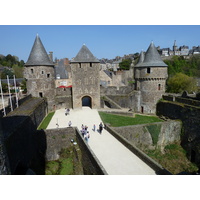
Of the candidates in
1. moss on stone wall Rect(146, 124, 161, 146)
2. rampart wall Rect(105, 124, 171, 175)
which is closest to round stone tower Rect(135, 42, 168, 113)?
moss on stone wall Rect(146, 124, 161, 146)

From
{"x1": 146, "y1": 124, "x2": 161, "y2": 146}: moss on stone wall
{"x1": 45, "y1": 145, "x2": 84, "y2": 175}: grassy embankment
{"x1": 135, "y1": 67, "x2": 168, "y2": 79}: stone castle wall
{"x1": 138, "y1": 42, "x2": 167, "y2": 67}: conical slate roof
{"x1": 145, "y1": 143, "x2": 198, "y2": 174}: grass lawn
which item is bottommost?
{"x1": 145, "y1": 143, "x2": 198, "y2": 174}: grass lawn

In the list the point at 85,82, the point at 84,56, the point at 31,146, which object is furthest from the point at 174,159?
the point at 84,56

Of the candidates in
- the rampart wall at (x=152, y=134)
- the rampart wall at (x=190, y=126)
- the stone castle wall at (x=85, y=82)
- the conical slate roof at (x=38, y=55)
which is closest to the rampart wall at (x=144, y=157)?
the rampart wall at (x=152, y=134)

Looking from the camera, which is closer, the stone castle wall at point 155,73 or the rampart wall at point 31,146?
the rampart wall at point 31,146

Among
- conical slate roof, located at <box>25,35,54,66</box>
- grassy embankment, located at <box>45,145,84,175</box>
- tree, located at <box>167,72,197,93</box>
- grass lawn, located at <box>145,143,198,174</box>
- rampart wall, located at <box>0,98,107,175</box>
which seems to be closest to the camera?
rampart wall, located at <box>0,98,107,175</box>

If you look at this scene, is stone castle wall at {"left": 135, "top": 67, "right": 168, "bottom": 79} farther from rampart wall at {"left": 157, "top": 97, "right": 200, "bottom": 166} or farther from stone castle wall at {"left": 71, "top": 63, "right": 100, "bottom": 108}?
stone castle wall at {"left": 71, "top": 63, "right": 100, "bottom": 108}

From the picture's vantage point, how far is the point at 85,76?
20828 mm

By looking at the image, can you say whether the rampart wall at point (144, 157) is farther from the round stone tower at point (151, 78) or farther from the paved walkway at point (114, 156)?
the round stone tower at point (151, 78)

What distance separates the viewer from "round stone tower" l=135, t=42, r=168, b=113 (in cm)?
2061

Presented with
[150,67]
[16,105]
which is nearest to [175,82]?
[150,67]

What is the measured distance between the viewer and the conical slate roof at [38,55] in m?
18.5

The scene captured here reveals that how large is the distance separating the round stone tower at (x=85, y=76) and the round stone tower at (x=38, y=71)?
3.27m

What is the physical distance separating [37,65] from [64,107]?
6672 mm

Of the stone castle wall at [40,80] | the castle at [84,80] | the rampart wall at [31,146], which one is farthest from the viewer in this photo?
the castle at [84,80]
